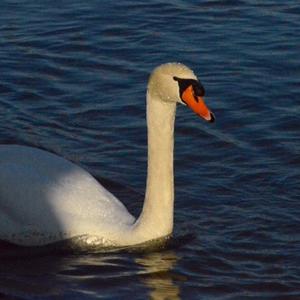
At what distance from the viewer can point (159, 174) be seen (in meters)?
9.77

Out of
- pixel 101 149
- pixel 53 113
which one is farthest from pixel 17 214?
pixel 53 113

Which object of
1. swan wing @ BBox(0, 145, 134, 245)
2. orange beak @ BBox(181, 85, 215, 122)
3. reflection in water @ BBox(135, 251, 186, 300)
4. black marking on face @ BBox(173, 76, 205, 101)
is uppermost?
black marking on face @ BBox(173, 76, 205, 101)

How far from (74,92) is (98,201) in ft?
11.1

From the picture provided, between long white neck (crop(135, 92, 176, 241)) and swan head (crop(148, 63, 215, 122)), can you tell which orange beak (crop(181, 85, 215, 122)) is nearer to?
swan head (crop(148, 63, 215, 122))

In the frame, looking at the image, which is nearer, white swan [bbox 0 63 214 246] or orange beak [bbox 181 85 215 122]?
orange beak [bbox 181 85 215 122]

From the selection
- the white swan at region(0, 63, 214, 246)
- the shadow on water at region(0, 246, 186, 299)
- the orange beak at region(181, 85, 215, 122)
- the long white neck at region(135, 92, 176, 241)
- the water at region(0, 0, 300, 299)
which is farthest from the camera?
the white swan at region(0, 63, 214, 246)

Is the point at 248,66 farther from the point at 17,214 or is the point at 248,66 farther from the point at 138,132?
the point at 17,214

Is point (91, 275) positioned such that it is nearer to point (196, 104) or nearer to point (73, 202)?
point (73, 202)

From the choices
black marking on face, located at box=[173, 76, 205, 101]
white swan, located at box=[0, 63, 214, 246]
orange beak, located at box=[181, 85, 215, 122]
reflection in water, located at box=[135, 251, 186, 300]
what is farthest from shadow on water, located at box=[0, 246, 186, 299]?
black marking on face, located at box=[173, 76, 205, 101]

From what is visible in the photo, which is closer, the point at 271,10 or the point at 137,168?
the point at 137,168

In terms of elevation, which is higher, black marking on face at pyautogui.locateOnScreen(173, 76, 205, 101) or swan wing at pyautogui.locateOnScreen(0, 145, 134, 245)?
black marking on face at pyautogui.locateOnScreen(173, 76, 205, 101)

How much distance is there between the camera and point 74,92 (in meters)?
13.2

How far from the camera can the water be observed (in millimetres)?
9352

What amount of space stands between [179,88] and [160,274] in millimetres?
1331
